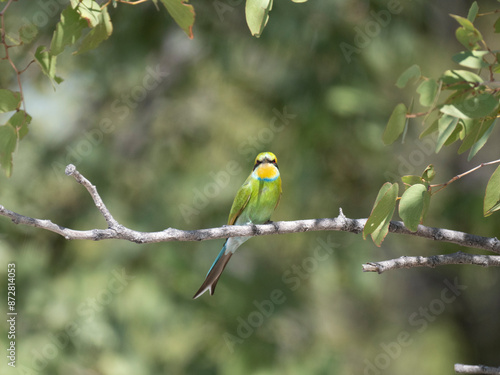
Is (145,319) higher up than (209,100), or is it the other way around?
(209,100)

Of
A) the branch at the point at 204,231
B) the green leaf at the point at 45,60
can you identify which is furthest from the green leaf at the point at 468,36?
the green leaf at the point at 45,60

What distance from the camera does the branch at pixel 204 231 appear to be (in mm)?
1342

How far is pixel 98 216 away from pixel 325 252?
158 cm

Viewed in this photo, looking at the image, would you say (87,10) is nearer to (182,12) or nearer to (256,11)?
(182,12)

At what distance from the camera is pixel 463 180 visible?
452 centimetres

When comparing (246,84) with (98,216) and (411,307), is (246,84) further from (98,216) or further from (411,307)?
(411,307)

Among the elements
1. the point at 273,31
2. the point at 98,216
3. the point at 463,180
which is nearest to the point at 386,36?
the point at 273,31

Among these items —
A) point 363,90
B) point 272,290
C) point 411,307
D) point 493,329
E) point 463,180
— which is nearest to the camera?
point 363,90

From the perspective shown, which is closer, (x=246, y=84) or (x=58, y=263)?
(x=58, y=263)

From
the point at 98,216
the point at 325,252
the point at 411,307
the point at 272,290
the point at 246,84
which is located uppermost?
the point at 246,84

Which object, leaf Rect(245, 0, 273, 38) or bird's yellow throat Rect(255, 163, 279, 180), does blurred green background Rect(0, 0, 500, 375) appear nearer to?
bird's yellow throat Rect(255, 163, 279, 180)

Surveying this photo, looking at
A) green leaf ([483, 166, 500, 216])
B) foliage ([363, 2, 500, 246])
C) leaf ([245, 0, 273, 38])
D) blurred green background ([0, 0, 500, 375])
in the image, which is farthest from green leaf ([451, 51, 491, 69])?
blurred green background ([0, 0, 500, 375])

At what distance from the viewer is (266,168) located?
2635 millimetres

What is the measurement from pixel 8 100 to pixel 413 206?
0.99 meters
